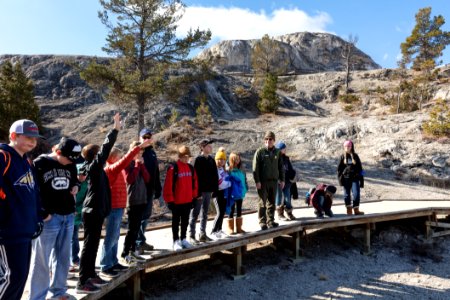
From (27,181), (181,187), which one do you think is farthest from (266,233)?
(27,181)

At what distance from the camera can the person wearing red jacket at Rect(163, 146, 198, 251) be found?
17.7 feet

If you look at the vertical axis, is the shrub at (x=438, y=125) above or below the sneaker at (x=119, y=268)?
above

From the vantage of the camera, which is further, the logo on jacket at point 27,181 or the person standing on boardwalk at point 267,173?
the person standing on boardwalk at point 267,173

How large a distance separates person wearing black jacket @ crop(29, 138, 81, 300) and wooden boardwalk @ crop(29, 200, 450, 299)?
1.83 ft

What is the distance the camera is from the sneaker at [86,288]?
4094mm

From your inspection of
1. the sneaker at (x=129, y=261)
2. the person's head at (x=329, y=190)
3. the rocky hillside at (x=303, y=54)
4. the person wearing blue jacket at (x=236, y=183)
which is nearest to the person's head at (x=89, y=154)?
the sneaker at (x=129, y=261)

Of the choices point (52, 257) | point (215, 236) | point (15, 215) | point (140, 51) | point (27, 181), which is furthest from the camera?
point (140, 51)

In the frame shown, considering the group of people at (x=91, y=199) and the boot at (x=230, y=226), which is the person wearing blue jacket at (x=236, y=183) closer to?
the group of people at (x=91, y=199)

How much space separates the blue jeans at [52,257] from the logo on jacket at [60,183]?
1.01 feet

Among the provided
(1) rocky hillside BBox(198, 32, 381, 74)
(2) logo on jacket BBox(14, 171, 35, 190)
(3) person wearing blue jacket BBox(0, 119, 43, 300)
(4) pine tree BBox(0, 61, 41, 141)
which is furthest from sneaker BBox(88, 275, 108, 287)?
(1) rocky hillside BBox(198, 32, 381, 74)

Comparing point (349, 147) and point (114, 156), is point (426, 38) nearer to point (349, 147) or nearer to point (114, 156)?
point (349, 147)

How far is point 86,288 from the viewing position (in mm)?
4125

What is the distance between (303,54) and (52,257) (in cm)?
6675

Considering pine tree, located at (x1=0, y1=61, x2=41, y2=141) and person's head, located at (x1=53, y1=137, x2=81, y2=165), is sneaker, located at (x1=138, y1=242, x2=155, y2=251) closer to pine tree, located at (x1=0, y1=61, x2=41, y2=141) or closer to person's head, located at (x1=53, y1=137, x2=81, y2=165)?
person's head, located at (x1=53, y1=137, x2=81, y2=165)
